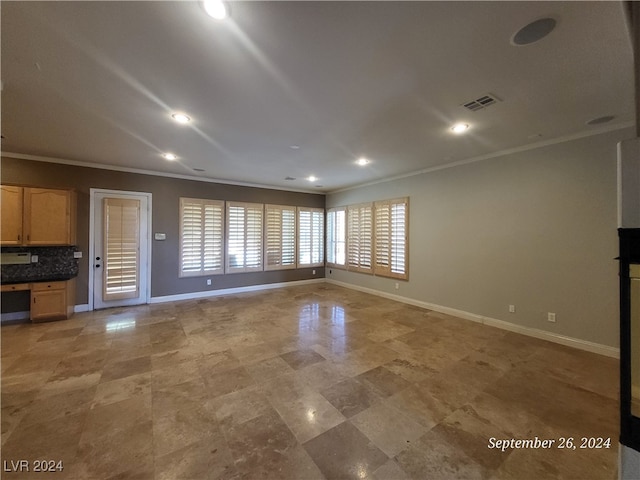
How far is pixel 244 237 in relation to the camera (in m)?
6.61

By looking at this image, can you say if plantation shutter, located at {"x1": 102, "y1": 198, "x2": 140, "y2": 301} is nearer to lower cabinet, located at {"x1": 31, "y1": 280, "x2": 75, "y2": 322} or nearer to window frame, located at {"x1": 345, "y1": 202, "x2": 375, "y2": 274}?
lower cabinet, located at {"x1": 31, "y1": 280, "x2": 75, "y2": 322}

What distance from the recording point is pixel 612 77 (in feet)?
7.04

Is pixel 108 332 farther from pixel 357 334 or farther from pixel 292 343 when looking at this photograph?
pixel 357 334

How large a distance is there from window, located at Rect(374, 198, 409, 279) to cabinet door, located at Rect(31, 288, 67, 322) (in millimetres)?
6182

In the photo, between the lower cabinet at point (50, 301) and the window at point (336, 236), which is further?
the window at point (336, 236)

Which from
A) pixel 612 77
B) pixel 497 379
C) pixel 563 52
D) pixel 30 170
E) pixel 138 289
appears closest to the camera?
pixel 563 52

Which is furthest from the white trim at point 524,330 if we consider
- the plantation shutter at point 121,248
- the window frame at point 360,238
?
the plantation shutter at point 121,248

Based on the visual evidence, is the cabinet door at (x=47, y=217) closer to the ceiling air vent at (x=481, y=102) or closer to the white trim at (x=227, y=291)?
the white trim at (x=227, y=291)

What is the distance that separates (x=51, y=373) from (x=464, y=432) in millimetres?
4087

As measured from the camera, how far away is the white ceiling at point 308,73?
1.60m

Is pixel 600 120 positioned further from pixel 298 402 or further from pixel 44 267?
pixel 44 267

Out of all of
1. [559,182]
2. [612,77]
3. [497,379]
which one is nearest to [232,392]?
[497,379]

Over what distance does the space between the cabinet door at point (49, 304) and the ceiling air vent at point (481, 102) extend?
21.7 ft

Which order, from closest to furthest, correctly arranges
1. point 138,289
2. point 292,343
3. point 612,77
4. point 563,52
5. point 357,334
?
point 563,52 → point 612,77 → point 292,343 → point 357,334 → point 138,289
